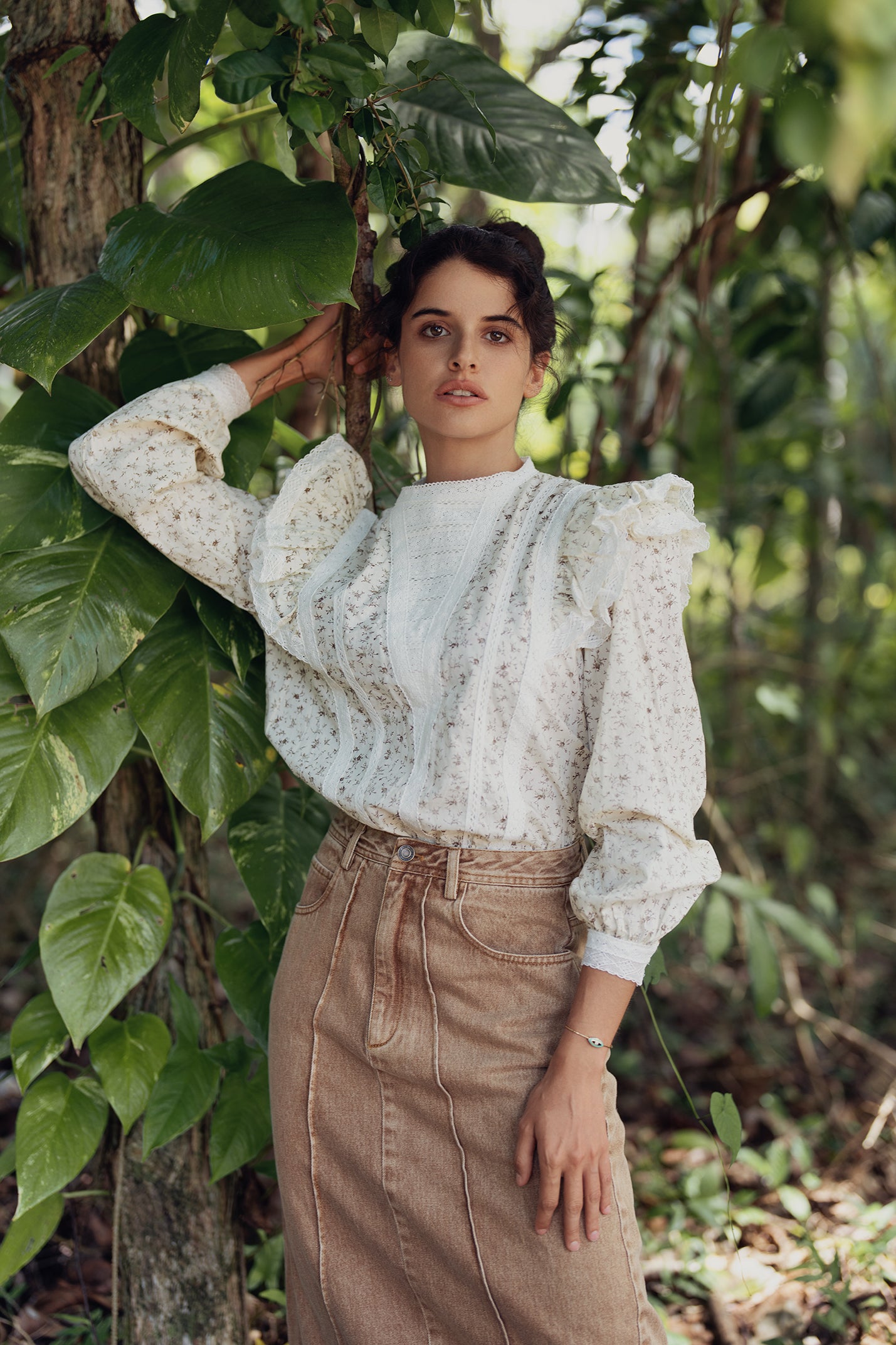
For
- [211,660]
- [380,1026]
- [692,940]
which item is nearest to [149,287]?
[211,660]

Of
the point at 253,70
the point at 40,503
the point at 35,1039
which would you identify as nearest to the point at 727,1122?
the point at 35,1039

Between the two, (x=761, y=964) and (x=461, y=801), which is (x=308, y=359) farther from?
(x=761, y=964)

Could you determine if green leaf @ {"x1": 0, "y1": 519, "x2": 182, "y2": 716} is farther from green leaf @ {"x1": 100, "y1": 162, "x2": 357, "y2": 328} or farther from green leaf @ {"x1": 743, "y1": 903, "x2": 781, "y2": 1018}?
green leaf @ {"x1": 743, "y1": 903, "x2": 781, "y2": 1018}

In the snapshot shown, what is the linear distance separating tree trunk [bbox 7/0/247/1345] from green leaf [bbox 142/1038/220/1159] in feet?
0.34

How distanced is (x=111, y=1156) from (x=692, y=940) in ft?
6.82

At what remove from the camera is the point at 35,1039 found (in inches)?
57.7

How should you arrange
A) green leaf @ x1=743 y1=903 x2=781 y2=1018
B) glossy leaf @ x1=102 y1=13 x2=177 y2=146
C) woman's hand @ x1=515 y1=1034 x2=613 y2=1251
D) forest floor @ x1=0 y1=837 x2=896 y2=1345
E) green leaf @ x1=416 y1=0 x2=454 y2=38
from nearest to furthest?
woman's hand @ x1=515 y1=1034 x2=613 y2=1251, green leaf @ x1=416 y1=0 x2=454 y2=38, glossy leaf @ x1=102 y1=13 x2=177 y2=146, forest floor @ x1=0 y1=837 x2=896 y2=1345, green leaf @ x1=743 y1=903 x2=781 y2=1018

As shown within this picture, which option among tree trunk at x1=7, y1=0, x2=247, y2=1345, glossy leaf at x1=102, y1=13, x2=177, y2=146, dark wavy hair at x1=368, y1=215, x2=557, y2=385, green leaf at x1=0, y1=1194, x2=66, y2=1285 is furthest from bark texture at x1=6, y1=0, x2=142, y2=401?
green leaf at x1=0, y1=1194, x2=66, y2=1285

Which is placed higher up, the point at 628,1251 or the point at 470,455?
the point at 470,455

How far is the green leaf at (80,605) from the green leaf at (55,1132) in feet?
1.93

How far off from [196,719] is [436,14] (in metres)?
0.89

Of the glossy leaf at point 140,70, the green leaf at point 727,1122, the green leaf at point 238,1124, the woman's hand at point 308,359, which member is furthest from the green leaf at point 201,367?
the green leaf at point 727,1122

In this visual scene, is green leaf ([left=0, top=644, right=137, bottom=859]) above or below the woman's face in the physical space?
below

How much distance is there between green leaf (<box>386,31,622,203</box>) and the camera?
1528 millimetres
